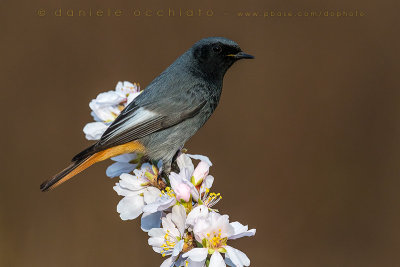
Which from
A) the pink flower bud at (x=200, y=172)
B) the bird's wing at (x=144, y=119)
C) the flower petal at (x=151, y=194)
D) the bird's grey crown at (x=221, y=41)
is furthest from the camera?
the bird's grey crown at (x=221, y=41)

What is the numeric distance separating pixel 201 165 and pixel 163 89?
3.83 ft

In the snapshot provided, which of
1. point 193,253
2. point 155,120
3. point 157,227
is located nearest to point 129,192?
point 157,227

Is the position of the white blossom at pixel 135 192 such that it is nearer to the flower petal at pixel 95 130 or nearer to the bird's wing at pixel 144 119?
the bird's wing at pixel 144 119

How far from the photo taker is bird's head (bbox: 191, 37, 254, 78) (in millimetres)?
3277

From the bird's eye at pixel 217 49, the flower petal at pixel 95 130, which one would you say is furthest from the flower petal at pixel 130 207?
the bird's eye at pixel 217 49

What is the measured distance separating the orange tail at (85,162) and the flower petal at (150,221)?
0.75 m

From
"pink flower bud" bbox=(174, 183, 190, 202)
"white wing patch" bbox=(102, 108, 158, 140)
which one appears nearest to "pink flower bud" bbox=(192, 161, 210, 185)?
"pink flower bud" bbox=(174, 183, 190, 202)

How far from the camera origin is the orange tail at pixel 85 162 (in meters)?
2.54

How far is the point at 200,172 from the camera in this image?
2053mm

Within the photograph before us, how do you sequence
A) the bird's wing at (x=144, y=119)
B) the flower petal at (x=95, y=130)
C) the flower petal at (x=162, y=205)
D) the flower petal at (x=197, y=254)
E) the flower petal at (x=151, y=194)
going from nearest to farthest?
the flower petal at (x=197, y=254) → the flower petal at (x=162, y=205) → the flower petal at (x=151, y=194) → the bird's wing at (x=144, y=119) → the flower petal at (x=95, y=130)

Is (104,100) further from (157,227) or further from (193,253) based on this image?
(193,253)

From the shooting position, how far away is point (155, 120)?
3.05 metres

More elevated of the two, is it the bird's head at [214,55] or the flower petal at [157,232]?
the bird's head at [214,55]

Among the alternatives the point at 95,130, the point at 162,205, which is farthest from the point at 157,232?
the point at 95,130
